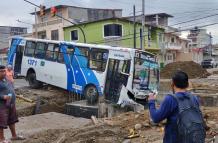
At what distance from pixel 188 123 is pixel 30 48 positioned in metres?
21.2

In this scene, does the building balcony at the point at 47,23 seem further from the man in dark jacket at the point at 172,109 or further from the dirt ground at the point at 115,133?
the man in dark jacket at the point at 172,109

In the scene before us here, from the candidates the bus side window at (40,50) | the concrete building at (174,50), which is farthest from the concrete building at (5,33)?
the bus side window at (40,50)

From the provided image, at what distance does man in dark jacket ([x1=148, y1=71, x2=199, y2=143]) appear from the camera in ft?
15.6

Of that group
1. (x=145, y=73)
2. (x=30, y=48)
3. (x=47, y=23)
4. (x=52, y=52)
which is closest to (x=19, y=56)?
(x=30, y=48)

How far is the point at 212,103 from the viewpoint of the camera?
64.3ft

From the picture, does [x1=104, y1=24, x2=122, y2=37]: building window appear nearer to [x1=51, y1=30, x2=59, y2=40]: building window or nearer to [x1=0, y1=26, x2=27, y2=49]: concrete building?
[x1=51, y1=30, x2=59, y2=40]: building window

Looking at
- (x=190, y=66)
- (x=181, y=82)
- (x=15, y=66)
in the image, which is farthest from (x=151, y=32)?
(x=181, y=82)

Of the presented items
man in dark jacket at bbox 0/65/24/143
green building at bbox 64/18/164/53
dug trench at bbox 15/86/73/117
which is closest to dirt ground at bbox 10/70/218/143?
man in dark jacket at bbox 0/65/24/143

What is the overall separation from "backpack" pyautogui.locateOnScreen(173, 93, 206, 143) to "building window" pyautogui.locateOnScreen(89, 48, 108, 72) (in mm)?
16219

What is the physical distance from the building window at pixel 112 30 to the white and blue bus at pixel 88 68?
2530 centimetres

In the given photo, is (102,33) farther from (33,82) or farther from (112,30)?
(33,82)

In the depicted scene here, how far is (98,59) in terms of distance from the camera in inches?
845

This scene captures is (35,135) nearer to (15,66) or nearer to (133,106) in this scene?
(133,106)

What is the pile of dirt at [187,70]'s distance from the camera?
41.9 metres
